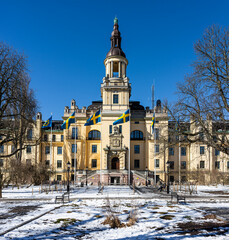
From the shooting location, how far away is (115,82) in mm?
53125

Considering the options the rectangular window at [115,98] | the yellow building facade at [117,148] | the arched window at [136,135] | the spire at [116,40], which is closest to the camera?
the yellow building facade at [117,148]

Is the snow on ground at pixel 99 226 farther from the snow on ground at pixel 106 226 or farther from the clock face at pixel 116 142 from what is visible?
the clock face at pixel 116 142

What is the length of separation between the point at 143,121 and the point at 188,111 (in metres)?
29.8

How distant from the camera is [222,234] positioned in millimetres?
11766

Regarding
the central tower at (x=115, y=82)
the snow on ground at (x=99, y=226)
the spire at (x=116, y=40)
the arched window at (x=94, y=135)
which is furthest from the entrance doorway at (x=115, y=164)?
the snow on ground at (x=99, y=226)

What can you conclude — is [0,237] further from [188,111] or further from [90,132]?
[90,132]

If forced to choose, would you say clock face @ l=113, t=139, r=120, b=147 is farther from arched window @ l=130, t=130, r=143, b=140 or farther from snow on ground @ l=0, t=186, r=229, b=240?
snow on ground @ l=0, t=186, r=229, b=240

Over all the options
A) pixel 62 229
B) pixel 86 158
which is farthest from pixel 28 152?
pixel 62 229

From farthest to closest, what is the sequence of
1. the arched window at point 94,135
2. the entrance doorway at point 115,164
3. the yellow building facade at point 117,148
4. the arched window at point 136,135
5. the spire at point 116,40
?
the spire at point 116,40 < the arched window at point 94,135 < the arched window at point 136,135 < the entrance doorway at point 115,164 < the yellow building facade at point 117,148

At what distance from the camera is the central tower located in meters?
52.2

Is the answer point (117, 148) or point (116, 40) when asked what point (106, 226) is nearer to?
point (117, 148)

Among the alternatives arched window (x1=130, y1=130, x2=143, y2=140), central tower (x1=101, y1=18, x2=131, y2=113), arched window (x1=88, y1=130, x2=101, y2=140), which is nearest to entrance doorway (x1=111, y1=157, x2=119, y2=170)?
arched window (x1=88, y1=130, x2=101, y2=140)

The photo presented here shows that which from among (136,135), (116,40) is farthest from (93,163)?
(116,40)

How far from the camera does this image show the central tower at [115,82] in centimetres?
5216
